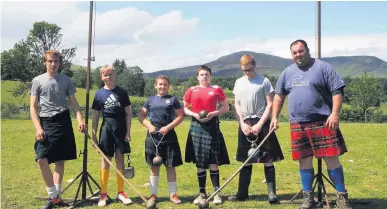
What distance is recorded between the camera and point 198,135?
7.00 meters

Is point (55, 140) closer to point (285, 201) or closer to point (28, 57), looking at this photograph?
point (285, 201)

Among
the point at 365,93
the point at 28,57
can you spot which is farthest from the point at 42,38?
the point at 365,93

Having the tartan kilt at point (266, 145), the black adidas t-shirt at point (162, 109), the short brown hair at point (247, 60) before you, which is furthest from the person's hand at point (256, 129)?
the black adidas t-shirt at point (162, 109)

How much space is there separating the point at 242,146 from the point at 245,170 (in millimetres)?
406

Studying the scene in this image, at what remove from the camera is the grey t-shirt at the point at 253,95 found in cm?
695

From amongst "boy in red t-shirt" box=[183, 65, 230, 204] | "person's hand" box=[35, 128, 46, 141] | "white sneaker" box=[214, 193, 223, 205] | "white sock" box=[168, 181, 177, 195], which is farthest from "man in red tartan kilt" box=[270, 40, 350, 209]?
"person's hand" box=[35, 128, 46, 141]

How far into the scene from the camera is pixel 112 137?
698 centimetres

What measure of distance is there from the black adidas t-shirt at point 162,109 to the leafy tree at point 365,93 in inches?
2856

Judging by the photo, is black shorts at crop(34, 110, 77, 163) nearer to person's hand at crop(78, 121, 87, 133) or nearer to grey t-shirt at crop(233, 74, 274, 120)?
person's hand at crop(78, 121, 87, 133)

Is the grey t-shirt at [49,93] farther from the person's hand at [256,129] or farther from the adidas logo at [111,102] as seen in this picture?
the person's hand at [256,129]

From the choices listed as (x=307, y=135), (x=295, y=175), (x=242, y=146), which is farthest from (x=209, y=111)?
(x=295, y=175)

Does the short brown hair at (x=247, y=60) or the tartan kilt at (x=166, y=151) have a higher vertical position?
the short brown hair at (x=247, y=60)

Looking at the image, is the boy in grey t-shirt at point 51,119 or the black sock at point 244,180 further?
the black sock at point 244,180

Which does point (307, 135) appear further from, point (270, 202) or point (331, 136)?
point (270, 202)
